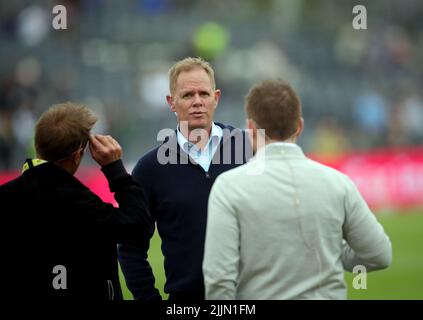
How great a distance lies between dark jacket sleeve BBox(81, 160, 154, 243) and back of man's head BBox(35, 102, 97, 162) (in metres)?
0.21

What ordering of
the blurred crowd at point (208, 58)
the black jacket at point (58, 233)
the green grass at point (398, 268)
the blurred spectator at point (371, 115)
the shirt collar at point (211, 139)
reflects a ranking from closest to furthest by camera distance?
the black jacket at point (58, 233)
the shirt collar at point (211, 139)
the green grass at point (398, 268)
the blurred crowd at point (208, 58)
the blurred spectator at point (371, 115)

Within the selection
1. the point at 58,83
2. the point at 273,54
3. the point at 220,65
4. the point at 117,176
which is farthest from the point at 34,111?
the point at 117,176

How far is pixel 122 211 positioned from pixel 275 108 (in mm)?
919

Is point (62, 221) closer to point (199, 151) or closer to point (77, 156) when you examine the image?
point (77, 156)

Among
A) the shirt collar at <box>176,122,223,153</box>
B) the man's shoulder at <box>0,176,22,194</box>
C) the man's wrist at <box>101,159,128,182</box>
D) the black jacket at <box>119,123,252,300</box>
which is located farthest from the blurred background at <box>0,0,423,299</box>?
the man's shoulder at <box>0,176,22,194</box>

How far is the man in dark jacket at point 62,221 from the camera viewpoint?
473cm

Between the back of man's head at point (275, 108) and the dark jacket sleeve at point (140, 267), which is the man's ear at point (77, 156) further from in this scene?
the back of man's head at point (275, 108)

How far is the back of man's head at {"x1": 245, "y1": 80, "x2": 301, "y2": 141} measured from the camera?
4.59 metres

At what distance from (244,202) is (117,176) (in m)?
0.75

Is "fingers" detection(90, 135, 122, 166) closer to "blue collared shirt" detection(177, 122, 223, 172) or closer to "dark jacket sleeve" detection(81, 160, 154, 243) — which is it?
"dark jacket sleeve" detection(81, 160, 154, 243)

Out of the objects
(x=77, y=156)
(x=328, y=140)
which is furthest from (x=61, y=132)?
(x=328, y=140)

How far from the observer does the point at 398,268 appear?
14055mm

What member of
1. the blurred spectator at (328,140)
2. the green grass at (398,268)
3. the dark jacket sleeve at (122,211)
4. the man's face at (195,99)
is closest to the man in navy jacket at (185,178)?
the man's face at (195,99)
